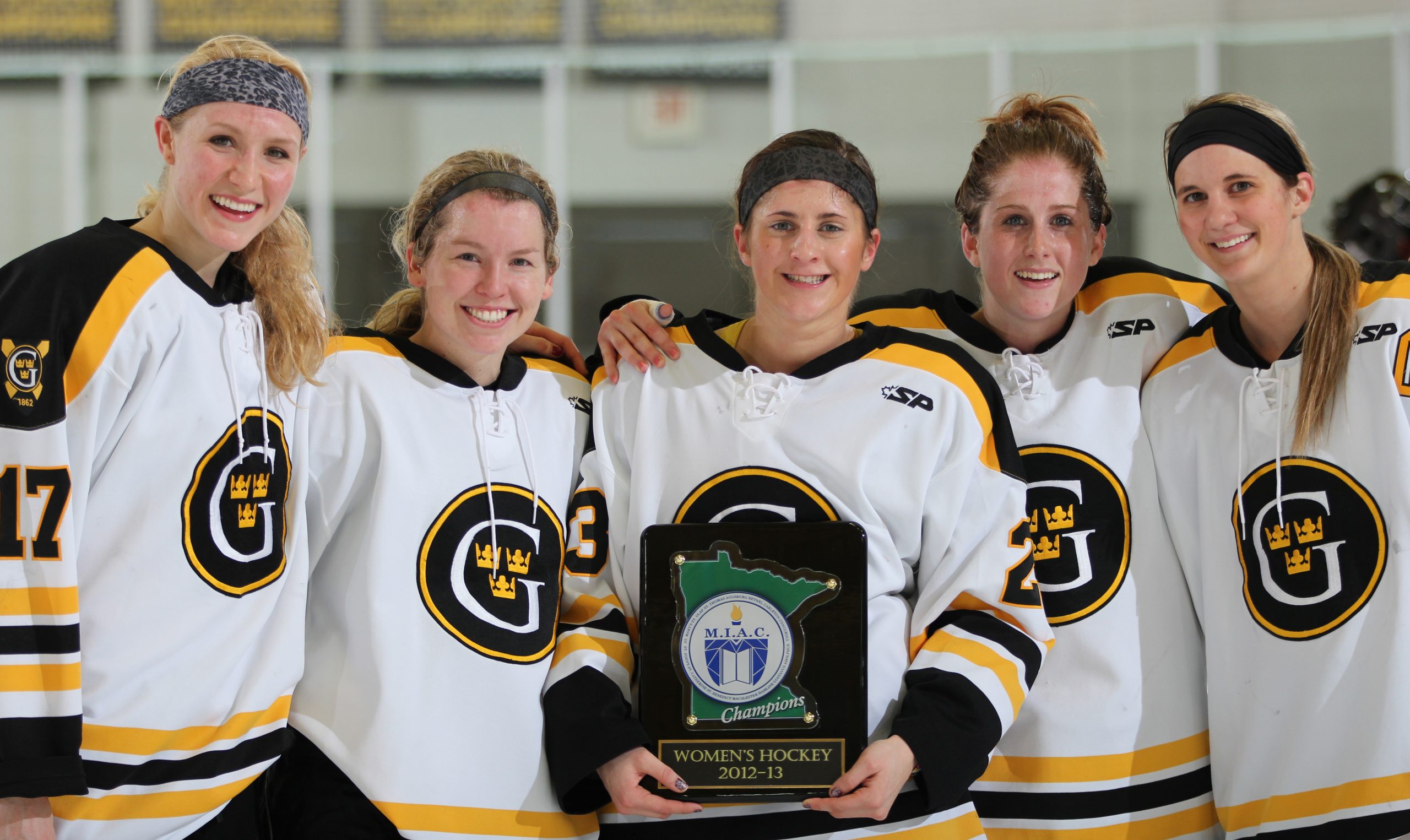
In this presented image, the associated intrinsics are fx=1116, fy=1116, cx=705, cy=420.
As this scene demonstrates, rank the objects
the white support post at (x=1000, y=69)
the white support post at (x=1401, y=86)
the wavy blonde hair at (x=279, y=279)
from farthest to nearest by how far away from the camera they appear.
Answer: the white support post at (x=1000, y=69)
the white support post at (x=1401, y=86)
the wavy blonde hair at (x=279, y=279)

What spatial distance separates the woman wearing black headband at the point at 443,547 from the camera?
1.42 metres

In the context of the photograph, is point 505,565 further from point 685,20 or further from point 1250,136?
point 685,20

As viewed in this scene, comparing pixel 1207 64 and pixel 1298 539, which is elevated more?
pixel 1207 64

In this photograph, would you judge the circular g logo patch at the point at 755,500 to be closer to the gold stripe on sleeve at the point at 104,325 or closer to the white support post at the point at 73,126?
the gold stripe on sleeve at the point at 104,325

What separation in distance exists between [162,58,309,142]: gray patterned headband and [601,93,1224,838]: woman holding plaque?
0.55m

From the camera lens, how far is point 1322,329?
1560 mm

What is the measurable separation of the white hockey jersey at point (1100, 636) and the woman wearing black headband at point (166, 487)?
104 centimetres

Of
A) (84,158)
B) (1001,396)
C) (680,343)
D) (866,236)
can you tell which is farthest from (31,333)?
(84,158)

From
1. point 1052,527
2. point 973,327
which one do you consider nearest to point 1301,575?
point 1052,527

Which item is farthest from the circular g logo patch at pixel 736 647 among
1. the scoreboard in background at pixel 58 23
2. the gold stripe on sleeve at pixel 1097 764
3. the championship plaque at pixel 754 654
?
the scoreboard in background at pixel 58 23

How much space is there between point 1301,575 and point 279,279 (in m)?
1.47

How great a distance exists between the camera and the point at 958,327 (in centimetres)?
181

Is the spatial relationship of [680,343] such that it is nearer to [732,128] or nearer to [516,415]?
[516,415]

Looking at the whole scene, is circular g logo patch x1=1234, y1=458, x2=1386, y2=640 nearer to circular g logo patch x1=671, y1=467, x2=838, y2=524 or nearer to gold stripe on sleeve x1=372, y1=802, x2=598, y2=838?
circular g logo patch x1=671, y1=467, x2=838, y2=524
